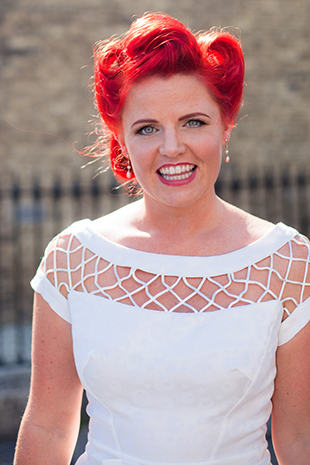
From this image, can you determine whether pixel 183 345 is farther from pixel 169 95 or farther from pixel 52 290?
pixel 169 95

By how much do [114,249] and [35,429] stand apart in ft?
2.32

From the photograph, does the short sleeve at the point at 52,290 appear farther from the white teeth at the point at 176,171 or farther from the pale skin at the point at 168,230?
the white teeth at the point at 176,171

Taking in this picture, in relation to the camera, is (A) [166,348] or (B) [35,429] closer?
(A) [166,348]

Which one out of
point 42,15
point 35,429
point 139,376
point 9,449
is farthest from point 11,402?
point 42,15

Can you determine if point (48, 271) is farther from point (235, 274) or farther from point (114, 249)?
point (235, 274)

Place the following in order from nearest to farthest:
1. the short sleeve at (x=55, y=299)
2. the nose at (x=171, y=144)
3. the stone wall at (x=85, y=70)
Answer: the nose at (x=171, y=144) → the short sleeve at (x=55, y=299) → the stone wall at (x=85, y=70)

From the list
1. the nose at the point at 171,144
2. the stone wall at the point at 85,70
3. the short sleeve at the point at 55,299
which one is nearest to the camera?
the nose at the point at 171,144

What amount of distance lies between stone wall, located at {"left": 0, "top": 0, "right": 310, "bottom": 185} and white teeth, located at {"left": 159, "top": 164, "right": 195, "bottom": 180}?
5.33m

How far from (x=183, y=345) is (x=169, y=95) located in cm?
83

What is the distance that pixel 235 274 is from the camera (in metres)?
1.81

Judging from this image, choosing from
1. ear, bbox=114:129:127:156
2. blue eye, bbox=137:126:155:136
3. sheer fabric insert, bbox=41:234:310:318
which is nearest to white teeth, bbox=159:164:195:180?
blue eye, bbox=137:126:155:136

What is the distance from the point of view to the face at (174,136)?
1710 millimetres

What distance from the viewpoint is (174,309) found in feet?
5.82

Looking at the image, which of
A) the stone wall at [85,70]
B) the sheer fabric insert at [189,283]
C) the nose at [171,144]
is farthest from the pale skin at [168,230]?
the stone wall at [85,70]
